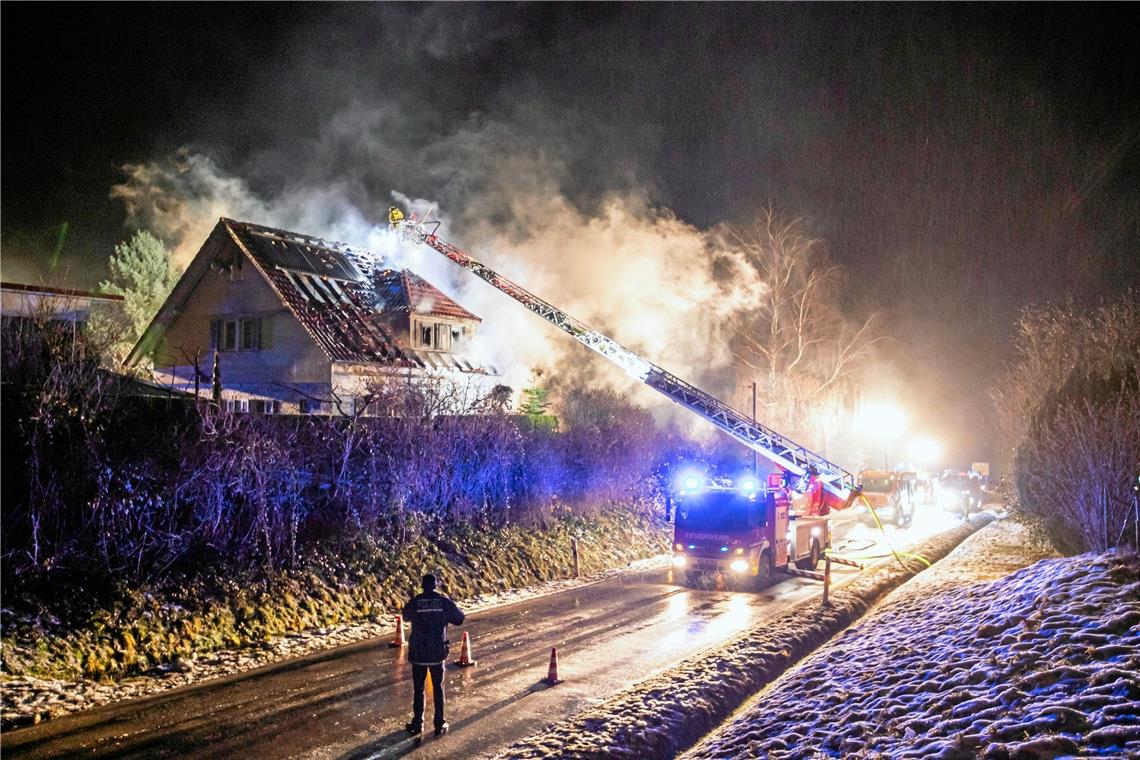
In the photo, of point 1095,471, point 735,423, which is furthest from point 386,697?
point 735,423

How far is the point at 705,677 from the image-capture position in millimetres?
11539

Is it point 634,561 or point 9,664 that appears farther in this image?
point 634,561

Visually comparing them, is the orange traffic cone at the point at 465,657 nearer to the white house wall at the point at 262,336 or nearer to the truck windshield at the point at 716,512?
the truck windshield at the point at 716,512

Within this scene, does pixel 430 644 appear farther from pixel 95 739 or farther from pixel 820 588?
pixel 820 588

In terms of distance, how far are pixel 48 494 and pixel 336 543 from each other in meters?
5.44

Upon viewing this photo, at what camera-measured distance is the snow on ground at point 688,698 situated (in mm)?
9102

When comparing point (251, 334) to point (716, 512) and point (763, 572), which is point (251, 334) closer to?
point (716, 512)

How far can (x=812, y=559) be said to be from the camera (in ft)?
74.3

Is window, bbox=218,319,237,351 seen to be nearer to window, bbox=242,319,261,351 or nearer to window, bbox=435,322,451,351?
window, bbox=242,319,261,351

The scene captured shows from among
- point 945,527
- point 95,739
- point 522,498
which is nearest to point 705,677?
point 95,739

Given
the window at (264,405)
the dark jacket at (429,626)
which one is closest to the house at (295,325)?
the window at (264,405)

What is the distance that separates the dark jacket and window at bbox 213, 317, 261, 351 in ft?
79.1

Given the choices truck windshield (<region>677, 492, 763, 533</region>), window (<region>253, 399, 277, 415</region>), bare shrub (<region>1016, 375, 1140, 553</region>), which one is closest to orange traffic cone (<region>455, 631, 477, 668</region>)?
truck windshield (<region>677, 492, 763, 533</region>)

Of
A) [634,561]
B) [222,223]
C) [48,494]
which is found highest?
[222,223]
